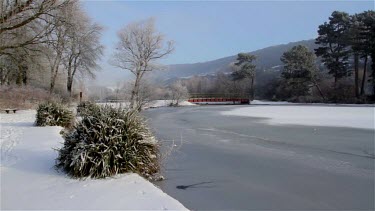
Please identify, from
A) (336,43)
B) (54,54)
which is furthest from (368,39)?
(54,54)

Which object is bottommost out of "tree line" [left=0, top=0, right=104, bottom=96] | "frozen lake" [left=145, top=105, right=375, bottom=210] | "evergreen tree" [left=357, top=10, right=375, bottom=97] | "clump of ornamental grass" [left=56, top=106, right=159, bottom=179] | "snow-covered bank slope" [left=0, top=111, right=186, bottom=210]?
"frozen lake" [left=145, top=105, right=375, bottom=210]

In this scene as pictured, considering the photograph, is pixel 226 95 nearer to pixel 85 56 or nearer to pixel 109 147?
pixel 85 56

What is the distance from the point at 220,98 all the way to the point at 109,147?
203 ft

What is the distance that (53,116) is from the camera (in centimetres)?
1445

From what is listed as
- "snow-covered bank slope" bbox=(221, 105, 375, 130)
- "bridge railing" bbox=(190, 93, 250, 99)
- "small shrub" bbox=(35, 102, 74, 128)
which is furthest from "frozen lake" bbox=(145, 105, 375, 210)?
"bridge railing" bbox=(190, 93, 250, 99)

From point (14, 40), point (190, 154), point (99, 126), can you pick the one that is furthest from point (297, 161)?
point (14, 40)

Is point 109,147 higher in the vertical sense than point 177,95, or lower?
lower

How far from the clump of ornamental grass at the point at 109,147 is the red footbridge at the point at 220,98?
183 ft

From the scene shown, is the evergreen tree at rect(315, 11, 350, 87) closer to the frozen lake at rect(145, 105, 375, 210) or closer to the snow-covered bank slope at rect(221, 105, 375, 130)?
the snow-covered bank slope at rect(221, 105, 375, 130)

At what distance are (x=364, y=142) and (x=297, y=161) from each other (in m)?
4.63

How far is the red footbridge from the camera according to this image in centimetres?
6412

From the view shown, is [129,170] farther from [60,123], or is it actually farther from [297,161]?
[60,123]

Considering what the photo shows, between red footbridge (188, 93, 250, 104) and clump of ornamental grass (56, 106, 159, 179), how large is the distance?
183ft

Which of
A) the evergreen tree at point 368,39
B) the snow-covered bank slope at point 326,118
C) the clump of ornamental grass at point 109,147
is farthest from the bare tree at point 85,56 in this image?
the clump of ornamental grass at point 109,147
